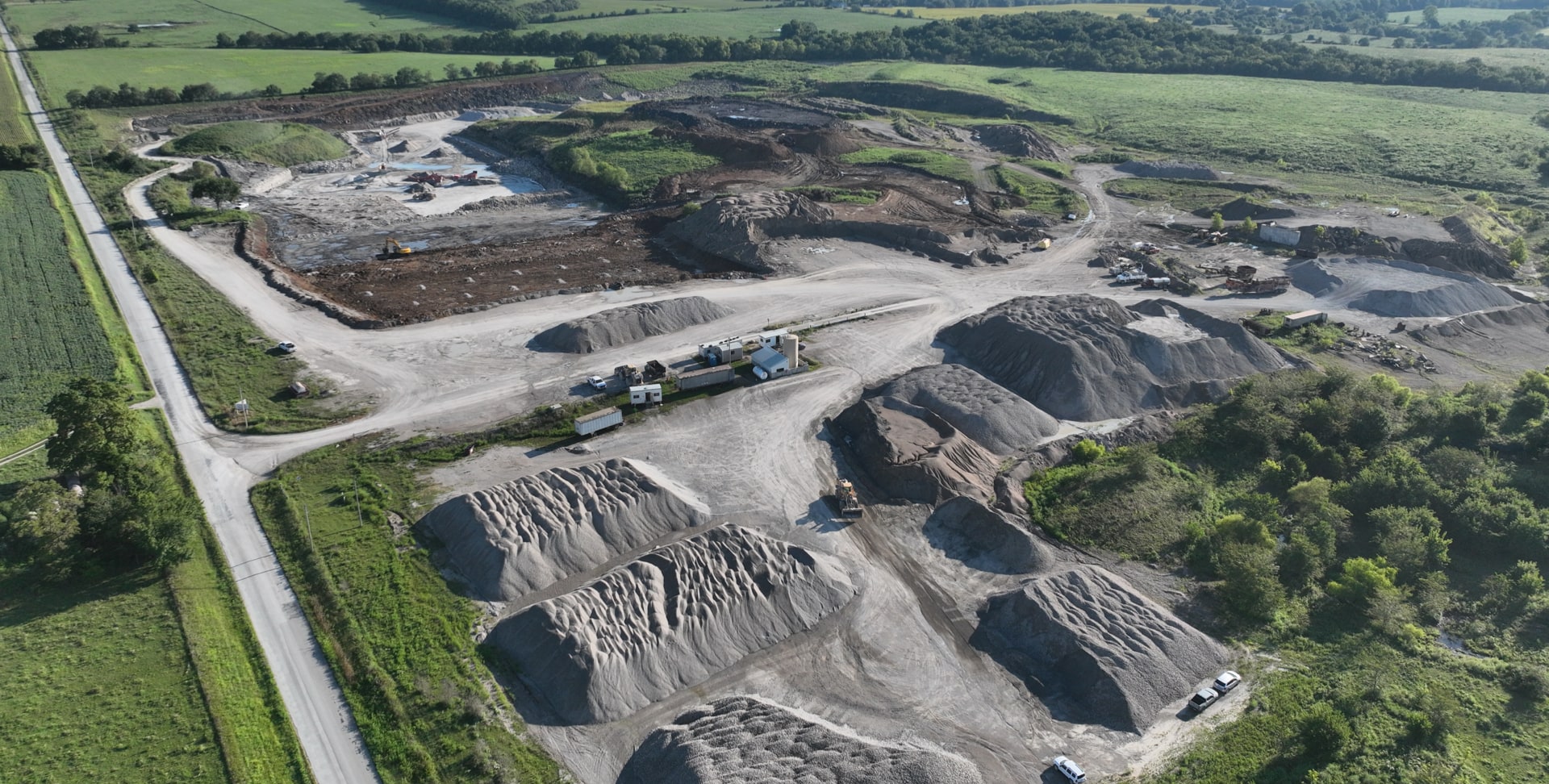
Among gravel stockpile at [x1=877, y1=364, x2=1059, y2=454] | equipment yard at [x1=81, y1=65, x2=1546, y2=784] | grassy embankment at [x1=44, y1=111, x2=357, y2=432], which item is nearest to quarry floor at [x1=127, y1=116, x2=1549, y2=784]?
equipment yard at [x1=81, y1=65, x2=1546, y2=784]

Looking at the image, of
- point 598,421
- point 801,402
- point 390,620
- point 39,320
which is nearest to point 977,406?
point 801,402

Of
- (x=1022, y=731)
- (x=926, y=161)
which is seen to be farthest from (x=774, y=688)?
(x=926, y=161)

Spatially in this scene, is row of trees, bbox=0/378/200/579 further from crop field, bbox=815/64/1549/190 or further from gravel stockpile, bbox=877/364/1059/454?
crop field, bbox=815/64/1549/190

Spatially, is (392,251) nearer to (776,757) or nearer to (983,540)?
(983,540)

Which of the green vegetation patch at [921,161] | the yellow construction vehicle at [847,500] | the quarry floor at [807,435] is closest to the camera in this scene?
the quarry floor at [807,435]

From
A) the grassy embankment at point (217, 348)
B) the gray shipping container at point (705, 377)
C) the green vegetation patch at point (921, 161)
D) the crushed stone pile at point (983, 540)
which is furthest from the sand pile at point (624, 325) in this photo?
the green vegetation patch at point (921, 161)

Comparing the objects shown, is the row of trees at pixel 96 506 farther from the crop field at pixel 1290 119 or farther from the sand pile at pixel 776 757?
the crop field at pixel 1290 119
